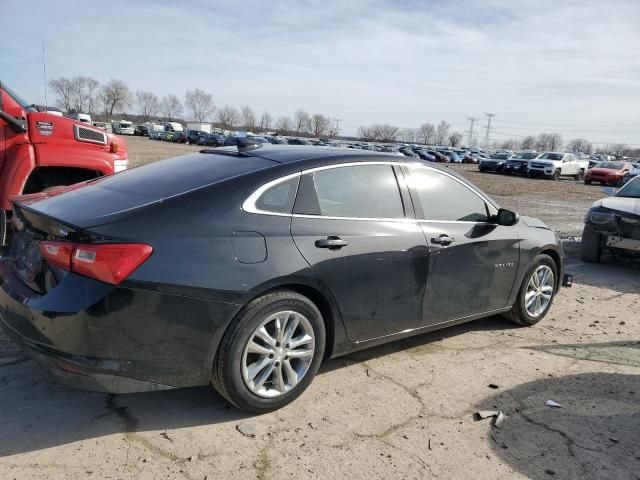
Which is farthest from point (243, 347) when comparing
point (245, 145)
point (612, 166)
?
point (612, 166)

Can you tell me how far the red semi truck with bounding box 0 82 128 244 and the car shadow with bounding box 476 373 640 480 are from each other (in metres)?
4.91

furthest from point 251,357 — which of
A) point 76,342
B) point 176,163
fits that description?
point 176,163

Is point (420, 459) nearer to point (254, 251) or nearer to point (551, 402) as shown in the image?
point (551, 402)

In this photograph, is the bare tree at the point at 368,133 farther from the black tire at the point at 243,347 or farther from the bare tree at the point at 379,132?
the black tire at the point at 243,347

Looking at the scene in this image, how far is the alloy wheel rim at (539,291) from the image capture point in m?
4.96

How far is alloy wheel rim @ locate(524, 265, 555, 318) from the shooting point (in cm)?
496

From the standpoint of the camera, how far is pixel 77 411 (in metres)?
3.15

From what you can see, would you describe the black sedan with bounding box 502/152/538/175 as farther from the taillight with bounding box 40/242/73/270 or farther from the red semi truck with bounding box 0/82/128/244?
the taillight with bounding box 40/242/73/270

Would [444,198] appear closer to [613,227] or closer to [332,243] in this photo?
[332,243]

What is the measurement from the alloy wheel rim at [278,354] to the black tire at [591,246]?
614 centimetres

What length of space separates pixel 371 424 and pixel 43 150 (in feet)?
15.7

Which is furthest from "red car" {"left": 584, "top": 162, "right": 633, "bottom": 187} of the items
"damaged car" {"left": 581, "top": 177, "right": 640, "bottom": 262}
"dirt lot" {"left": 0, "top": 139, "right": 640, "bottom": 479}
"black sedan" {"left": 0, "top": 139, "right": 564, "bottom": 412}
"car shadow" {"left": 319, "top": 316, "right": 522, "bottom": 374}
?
"black sedan" {"left": 0, "top": 139, "right": 564, "bottom": 412}

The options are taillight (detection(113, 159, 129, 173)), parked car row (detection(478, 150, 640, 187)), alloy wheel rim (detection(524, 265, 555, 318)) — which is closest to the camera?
alloy wheel rim (detection(524, 265, 555, 318))

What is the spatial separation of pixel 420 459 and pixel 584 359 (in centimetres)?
224
